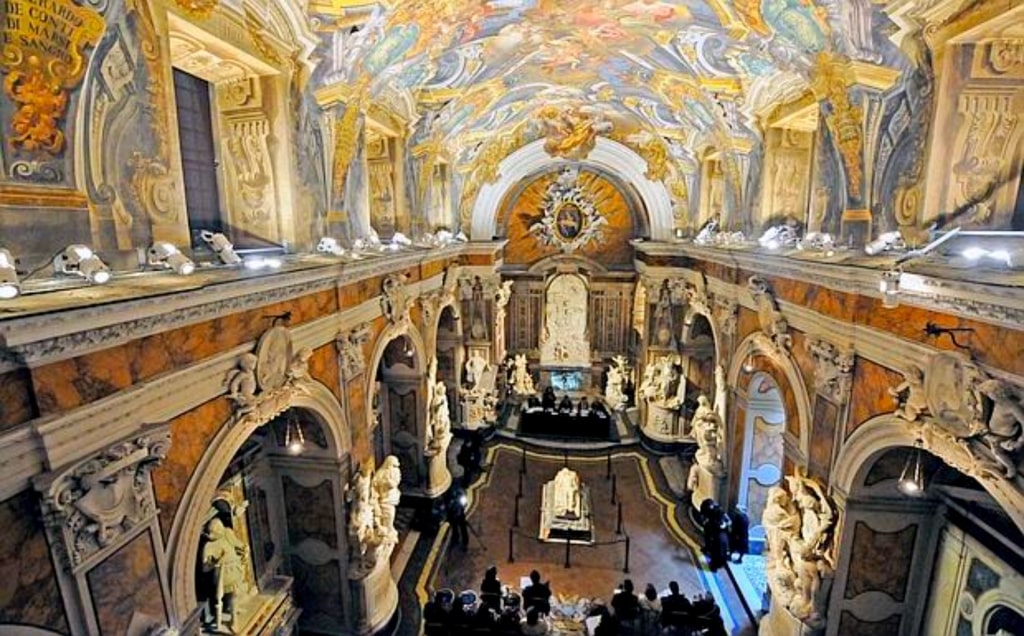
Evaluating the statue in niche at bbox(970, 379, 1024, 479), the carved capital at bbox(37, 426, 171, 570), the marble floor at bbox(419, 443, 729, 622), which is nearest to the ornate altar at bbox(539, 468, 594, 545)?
the marble floor at bbox(419, 443, 729, 622)

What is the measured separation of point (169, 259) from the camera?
4945mm

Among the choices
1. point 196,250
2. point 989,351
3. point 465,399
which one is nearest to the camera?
point 989,351

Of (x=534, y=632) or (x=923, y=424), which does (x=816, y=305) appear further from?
(x=534, y=632)

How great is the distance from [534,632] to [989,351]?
7233 mm

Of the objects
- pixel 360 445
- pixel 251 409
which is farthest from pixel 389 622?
pixel 251 409

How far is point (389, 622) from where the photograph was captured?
9.09 meters

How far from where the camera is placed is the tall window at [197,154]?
6582 millimetres

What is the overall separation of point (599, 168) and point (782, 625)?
1565cm

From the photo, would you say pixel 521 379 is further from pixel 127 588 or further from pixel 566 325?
pixel 127 588

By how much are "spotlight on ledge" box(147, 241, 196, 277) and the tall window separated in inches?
66.4

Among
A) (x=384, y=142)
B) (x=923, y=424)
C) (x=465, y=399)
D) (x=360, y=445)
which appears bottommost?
(x=465, y=399)

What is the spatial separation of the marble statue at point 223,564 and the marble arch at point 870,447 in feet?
27.8

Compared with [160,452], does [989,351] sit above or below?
above

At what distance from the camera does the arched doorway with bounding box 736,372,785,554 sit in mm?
10727
